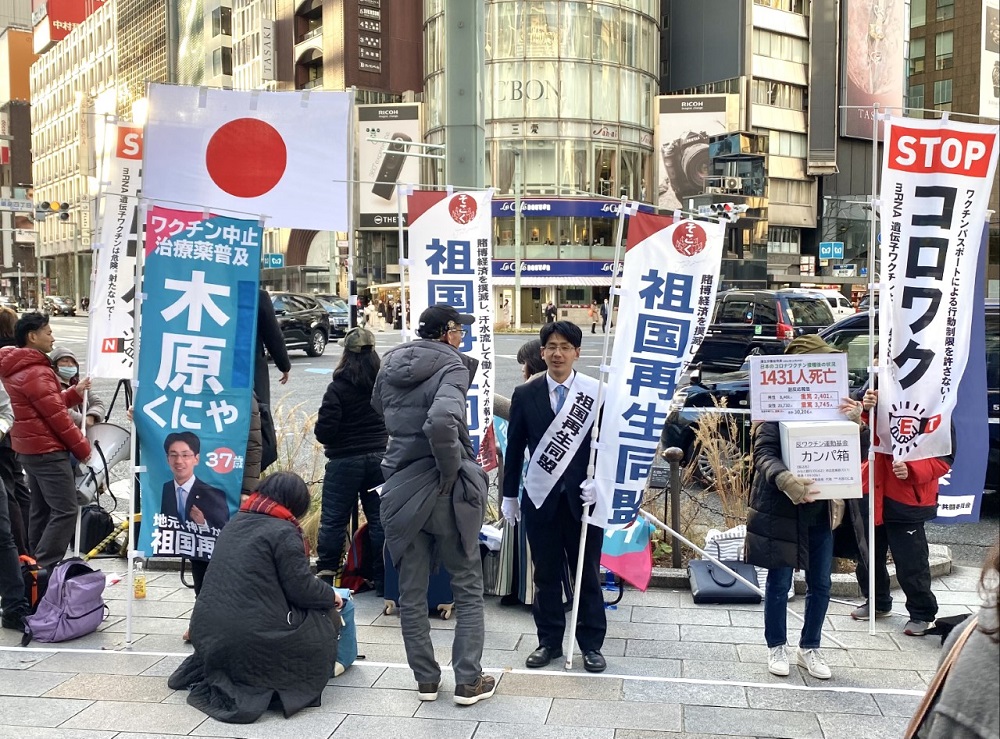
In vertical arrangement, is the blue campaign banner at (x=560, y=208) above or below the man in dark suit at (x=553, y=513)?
above

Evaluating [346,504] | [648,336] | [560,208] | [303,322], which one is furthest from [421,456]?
[560,208]

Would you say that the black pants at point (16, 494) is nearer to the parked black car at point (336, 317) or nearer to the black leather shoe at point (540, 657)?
the black leather shoe at point (540, 657)

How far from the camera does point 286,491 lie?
4.42 metres

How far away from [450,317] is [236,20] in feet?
248

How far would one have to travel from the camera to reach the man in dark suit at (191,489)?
16.5 ft

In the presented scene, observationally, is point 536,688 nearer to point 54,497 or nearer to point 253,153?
point 54,497

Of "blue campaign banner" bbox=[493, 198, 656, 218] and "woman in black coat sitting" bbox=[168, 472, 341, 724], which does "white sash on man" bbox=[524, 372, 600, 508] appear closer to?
"woman in black coat sitting" bbox=[168, 472, 341, 724]

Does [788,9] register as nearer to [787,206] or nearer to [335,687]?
[787,206]

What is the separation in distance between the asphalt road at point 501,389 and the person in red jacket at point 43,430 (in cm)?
288

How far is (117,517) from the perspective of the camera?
7.91 meters

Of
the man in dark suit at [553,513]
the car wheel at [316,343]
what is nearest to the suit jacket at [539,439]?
the man in dark suit at [553,513]

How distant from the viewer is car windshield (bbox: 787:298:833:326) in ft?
60.8

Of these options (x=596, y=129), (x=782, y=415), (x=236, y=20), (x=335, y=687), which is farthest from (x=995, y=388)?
(x=236, y=20)

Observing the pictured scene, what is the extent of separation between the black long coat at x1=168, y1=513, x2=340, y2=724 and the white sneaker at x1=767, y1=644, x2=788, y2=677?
225 centimetres
